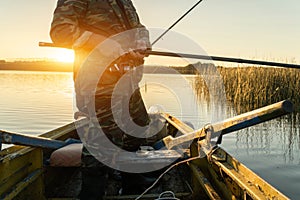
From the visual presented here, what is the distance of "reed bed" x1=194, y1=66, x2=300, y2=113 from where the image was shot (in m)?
11.5

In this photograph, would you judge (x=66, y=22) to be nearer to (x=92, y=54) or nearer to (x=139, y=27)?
(x=92, y=54)

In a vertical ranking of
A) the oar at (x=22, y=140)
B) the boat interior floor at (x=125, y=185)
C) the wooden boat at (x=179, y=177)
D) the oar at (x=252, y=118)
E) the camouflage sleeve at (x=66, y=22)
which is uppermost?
the camouflage sleeve at (x=66, y=22)

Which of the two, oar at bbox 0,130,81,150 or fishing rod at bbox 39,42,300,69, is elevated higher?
fishing rod at bbox 39,42,300,69

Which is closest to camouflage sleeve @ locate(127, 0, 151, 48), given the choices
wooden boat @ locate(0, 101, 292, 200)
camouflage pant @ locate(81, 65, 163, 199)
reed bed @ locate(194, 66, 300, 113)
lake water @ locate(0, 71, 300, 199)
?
camouflage pant @ locate(81, 65, 163, 199)

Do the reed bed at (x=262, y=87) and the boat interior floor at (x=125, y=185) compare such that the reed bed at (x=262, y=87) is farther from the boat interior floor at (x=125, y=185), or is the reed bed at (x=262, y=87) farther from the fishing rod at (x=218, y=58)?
the fishing rod at (x=218, y=58)

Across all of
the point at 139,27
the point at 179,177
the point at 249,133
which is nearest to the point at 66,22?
the point at 139,27

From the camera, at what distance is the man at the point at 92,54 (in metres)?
2.80

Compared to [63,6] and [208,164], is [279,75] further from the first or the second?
[63,6]

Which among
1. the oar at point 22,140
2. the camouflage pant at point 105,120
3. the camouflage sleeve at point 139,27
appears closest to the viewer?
the oar at point 22,140

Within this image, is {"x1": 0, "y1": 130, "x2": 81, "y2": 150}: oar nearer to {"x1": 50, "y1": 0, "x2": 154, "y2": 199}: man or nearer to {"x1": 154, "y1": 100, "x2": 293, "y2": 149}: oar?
{"x1": 50, "y1": 0, "x2": 154, "y2": 199}: man

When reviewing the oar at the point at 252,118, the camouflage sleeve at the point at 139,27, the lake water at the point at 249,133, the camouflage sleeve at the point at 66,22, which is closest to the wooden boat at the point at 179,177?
the oar at the point at 252,118

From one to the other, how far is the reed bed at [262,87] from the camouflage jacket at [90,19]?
8996 mm

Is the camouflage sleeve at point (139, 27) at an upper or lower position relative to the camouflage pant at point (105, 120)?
upper

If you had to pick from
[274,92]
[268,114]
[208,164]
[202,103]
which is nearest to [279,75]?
[274,92]
